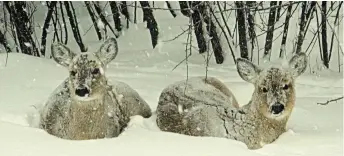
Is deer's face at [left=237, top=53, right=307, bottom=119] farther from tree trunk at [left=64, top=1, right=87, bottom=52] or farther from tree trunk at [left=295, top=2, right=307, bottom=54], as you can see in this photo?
tree trunk at [left=64, top=1, right=87, bottom=52]

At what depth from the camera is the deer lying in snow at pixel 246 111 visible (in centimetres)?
658

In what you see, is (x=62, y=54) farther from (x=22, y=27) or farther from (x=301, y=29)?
(x=22, y=27)

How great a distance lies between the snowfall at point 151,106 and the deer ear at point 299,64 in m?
0.55

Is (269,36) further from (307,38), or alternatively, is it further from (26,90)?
(26,90)

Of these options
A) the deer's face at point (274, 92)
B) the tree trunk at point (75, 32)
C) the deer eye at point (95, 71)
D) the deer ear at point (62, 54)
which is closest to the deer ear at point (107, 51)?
the deer ear at point (62, 54)

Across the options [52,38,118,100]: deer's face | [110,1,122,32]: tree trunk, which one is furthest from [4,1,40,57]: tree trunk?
[52,38,118,100]: deer's face

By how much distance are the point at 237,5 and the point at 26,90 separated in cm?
337

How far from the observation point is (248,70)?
701 cm

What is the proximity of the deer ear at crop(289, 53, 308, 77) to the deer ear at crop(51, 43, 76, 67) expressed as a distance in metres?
2.18

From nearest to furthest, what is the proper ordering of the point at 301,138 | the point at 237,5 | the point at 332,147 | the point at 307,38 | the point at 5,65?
the point at 332,147, the point at 301,138, the point at 5,65, the point at 237,5, the point at 307,38

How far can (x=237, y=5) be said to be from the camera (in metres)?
10.0

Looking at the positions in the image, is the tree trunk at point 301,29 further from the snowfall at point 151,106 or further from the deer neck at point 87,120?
the deer neck at point 87,120

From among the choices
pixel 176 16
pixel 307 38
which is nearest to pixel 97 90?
pixel 307 38

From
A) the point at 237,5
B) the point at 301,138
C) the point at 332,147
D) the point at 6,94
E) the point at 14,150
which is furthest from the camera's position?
the point at 237,5
